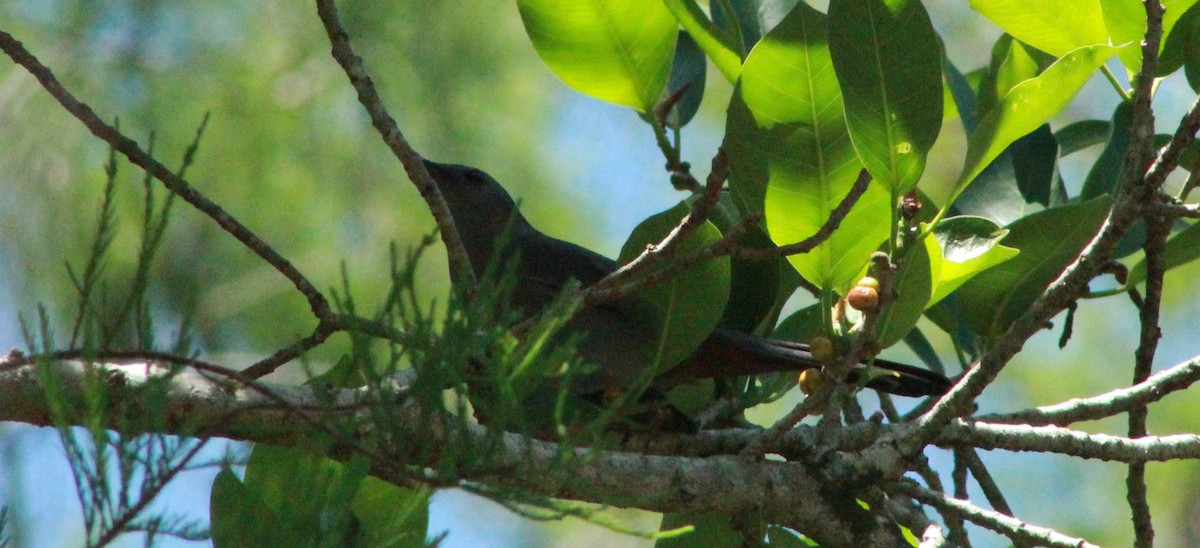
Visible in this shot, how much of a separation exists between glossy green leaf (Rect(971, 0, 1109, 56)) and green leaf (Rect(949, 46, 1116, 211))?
33 centimetres

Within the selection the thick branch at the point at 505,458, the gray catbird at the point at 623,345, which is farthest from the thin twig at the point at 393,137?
the thick branch at the point at 505,458

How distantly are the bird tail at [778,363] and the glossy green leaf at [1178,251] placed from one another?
1.90 feet

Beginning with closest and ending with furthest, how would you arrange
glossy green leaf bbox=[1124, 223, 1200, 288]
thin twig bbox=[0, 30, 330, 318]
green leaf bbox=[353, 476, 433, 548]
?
green leaf bbox=[353, 476, 433, 548] → thin twig bbox=[0, 30, 330, 318] → glossy green leaf bbox=[1124, 223, 1200, 288]

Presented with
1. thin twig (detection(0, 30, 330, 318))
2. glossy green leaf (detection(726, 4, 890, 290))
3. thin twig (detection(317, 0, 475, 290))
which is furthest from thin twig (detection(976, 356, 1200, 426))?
thin twig (detection(0, 30, 330, 318))

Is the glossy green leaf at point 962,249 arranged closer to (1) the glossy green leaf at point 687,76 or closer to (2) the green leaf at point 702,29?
(2) the green leaf at point 702,29

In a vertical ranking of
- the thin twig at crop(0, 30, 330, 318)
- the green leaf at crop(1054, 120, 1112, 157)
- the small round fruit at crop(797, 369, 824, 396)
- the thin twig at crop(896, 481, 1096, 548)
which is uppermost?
the green leaf at crop(1054, 120, 1112, 157)

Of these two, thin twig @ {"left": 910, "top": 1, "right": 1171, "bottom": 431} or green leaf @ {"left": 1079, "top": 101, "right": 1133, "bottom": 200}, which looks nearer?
thin twig @ {"left": 910, "top": 1, "right": 1171, "bottom": 431}

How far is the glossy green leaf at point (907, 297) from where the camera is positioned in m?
2.44

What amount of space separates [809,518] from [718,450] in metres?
0.35

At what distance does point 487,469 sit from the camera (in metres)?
1.51

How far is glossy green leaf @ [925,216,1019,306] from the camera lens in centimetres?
243

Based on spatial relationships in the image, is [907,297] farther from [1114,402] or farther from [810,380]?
[1114,402]

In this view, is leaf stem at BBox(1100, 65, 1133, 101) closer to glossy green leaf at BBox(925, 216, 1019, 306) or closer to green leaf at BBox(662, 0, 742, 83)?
glossy green leaf at BBox(925, 216, 1019, 306)

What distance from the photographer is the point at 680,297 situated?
2660mm
